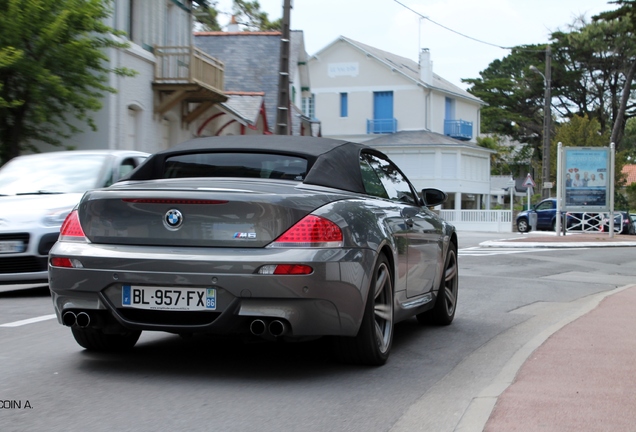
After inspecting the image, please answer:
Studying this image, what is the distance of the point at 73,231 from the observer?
5.86 meters

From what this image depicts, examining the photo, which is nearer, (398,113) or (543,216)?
(543,216)

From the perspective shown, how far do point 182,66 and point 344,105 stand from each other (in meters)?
31.8

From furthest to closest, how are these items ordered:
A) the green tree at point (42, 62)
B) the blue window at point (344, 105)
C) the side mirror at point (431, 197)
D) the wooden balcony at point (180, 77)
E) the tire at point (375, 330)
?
the blue window at point (344, 105) < the wooden balcony at point (180, 77) < the green tree at point (42, 62) < the side mirror at point (431, 197) < the tire at point (375, 330)

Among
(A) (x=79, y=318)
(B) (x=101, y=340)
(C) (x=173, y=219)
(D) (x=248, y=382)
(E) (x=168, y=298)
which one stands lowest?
(D) (x=248, y=382)

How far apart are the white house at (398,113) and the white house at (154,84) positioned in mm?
27580

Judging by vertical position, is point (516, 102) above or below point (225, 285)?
above

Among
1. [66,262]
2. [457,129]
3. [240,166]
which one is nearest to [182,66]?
[240,166]

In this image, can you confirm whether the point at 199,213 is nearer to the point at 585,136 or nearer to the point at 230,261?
the point at 230,261

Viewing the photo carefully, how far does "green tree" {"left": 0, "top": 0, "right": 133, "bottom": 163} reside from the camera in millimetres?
18484

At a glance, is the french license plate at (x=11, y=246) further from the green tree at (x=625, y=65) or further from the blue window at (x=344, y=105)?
the blue window at (x=344, y=105)

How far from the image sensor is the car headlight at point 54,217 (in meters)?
10.0

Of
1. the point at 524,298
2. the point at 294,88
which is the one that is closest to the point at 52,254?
the point at 524,298

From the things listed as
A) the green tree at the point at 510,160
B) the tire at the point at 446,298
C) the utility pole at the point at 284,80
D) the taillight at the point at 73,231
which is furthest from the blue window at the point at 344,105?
the taillight at the point at 73,231

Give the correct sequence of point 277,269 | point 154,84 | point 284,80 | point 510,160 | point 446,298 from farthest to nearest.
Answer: point 510,160, point 154,84, point 284,80, point 446,298, point 277,269
